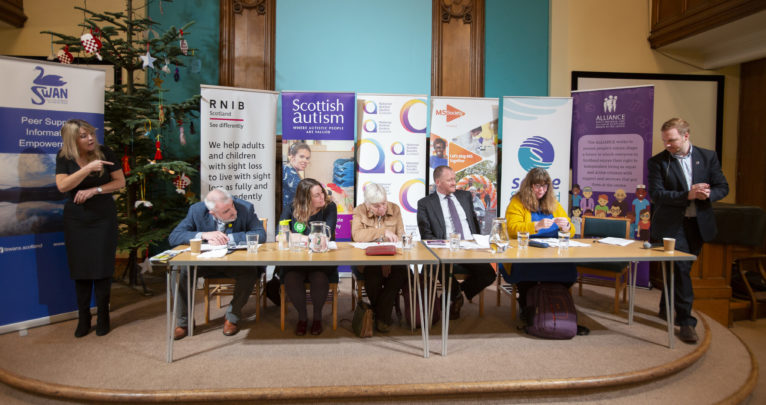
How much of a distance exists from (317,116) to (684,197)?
3353mm

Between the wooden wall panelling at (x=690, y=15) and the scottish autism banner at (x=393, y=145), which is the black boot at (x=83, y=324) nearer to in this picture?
the scottish autism banner at (x=393, y=145)

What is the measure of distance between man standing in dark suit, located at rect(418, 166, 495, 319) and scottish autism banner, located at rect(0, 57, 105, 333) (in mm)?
2817

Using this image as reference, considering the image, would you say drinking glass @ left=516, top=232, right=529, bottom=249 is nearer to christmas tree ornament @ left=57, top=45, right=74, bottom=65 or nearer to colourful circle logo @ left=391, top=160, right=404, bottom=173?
colourful circle logo @ left=391, top=160, right=404, bottom=173

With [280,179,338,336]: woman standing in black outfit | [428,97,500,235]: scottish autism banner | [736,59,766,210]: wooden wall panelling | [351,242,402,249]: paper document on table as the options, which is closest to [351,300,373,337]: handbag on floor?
[280,179,338,336]: woman standing in black outfit

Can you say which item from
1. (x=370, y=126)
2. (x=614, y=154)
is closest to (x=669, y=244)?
(x=614, y=154)

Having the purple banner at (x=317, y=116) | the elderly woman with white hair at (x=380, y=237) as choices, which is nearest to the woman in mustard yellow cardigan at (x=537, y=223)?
the elderly woman with white hair at (x=380, y=237)

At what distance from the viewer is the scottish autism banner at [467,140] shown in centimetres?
454

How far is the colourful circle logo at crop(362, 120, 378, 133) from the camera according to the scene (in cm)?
447

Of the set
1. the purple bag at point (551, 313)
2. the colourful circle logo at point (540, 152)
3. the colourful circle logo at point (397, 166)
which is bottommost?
the purple bag at point (551, 313)

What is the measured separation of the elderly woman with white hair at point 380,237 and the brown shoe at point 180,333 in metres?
1.34

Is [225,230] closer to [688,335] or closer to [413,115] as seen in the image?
[413,115]

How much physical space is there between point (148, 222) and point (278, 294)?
1652 mm

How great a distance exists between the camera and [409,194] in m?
4.54

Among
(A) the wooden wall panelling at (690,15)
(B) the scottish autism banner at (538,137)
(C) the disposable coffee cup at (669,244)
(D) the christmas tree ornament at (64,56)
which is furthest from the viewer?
(B) the scottish autism banner at (538,137)
